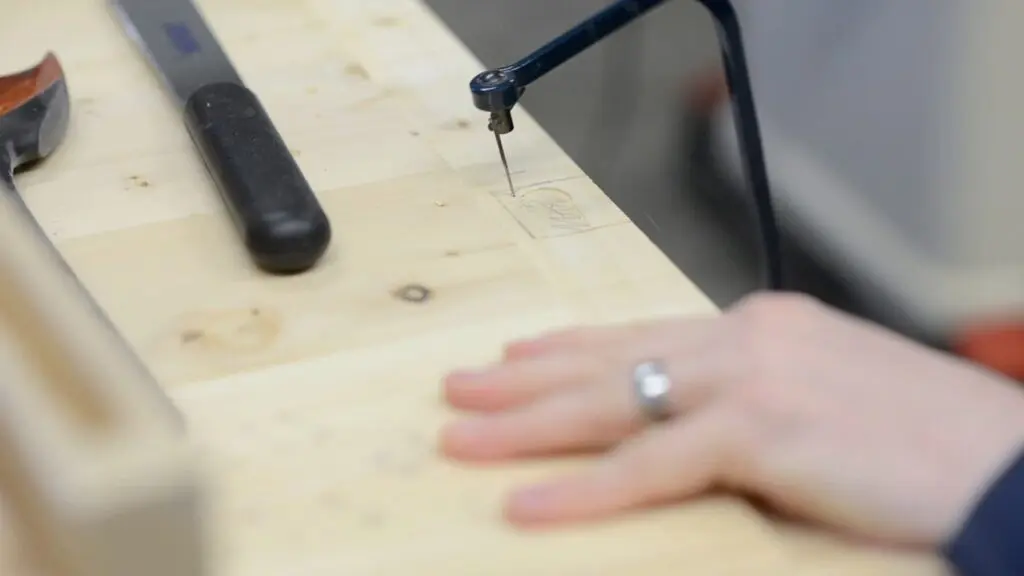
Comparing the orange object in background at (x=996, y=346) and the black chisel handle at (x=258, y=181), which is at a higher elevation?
the black chisel handle at (x=258, y=181)

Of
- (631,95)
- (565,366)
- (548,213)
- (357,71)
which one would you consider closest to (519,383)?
(565,366)

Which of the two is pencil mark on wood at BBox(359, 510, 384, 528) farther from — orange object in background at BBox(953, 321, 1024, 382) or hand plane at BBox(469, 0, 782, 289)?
orange object in background at BBox(953, 321, 1024, 382)

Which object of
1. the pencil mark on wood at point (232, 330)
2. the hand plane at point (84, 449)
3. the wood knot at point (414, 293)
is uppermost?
the hand plane at point (84, 449)

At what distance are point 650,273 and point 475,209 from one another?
8 cm

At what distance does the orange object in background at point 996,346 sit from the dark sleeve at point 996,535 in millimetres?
426

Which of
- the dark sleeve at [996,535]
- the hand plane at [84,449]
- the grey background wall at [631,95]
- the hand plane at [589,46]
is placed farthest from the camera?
the grey background wall at [631,95]

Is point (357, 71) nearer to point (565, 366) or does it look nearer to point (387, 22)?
point (387, 22)

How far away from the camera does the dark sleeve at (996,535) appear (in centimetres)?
30

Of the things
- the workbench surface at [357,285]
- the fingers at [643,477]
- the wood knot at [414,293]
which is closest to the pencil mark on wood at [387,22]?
the workbench surface at [357,285]

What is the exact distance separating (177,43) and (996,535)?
0.43m

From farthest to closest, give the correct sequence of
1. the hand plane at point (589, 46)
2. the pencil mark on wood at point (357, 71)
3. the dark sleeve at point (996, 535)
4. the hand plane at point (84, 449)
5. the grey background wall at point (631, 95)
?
the grey background wall at point (631, 95), the pencil mark on wood at point (357, 71), the hand plane at point (589, 46), the dark sleeve at point (996, 535), the hand plane at point (84, 449)

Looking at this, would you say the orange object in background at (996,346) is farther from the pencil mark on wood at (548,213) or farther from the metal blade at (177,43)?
the metal blade at (177,43)

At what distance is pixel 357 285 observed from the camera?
41 cm

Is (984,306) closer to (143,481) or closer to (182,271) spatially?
(182,271)
